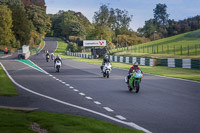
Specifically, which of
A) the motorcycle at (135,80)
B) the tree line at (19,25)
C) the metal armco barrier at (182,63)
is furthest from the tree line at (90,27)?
the motorcycle at (135,80)

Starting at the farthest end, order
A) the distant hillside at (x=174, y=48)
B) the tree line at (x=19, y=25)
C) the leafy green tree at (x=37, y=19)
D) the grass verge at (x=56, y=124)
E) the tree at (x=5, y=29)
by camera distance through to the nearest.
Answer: the leafy green tree at (x=37, y=19), the tree line at (x=19, y=25), the tree at (x=5, y=29), the distant hillside at (x=174, y=48), the grass verge at (x=56, y=124)

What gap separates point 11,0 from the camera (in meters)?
150

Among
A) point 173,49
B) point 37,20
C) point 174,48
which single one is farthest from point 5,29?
point 174,48

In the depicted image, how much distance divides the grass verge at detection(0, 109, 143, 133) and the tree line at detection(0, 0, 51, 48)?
360 ft

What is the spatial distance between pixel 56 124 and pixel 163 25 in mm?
188045

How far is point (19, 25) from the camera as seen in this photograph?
133 meters

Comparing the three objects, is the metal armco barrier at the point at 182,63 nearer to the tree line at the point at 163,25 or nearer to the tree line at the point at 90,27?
the tree line at the point at 90,27

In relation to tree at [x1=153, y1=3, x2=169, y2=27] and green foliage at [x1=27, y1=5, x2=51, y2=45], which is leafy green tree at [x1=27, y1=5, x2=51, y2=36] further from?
tree at [x1=153, y1=3, x2=169, y2=27]

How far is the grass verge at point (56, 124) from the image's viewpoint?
783cm

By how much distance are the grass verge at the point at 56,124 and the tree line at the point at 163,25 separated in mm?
121990

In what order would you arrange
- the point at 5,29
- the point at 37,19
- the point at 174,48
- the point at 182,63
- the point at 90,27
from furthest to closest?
1. the point at 90,27
2. the point at 37,19
3. the point at 5,29
4. the point at 174,48
5. the point at 182,63

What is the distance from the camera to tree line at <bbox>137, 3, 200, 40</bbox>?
144m

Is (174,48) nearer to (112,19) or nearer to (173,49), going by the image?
(173,49)

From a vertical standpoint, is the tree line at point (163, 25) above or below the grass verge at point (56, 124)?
above
